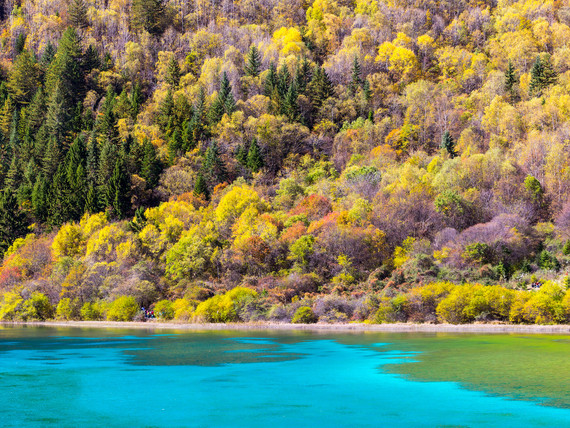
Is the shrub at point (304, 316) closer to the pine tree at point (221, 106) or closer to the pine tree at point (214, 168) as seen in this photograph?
the pine tree at point (214, 168)

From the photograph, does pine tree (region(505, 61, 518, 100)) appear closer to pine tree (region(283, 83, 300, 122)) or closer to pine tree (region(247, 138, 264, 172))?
pine tree (region(283, 83, 300, 122))

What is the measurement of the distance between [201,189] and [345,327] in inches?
1621

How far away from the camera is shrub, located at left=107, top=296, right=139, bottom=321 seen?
204 feet

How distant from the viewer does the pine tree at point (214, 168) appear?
3620 inches

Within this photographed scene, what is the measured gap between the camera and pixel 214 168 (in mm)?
92125

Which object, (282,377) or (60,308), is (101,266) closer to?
(60,308)

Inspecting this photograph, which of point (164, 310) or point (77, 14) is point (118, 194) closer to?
point (164, 310)

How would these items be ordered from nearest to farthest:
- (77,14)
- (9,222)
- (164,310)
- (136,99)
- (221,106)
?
1. (164,310)
2. (9,222)
3. (221,106)
4. (136,99)
5. (77,14)

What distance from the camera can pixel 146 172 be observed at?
93.8 m

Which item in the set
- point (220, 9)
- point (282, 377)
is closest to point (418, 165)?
point (282, 377)

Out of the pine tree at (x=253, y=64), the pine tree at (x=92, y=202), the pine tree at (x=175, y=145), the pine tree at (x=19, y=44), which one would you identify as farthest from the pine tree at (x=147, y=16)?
the pine tree at (x=92, y=202)

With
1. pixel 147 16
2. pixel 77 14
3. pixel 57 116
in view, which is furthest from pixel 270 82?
pixel 77 14

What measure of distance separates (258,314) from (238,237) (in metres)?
15.0

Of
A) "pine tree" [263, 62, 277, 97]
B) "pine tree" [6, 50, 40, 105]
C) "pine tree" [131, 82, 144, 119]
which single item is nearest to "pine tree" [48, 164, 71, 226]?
"pine tree" [131, 82, 144, 119]
